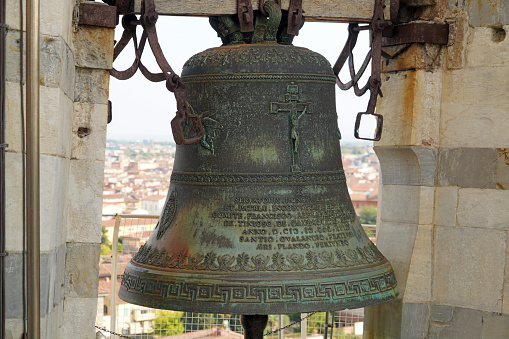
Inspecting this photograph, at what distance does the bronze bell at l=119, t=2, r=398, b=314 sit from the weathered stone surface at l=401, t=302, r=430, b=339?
2.20 feet

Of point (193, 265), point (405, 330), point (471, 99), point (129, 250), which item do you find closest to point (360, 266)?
point (193, 265)

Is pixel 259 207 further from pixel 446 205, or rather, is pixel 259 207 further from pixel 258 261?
pixel 446 205

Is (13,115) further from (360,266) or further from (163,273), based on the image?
(360,266)

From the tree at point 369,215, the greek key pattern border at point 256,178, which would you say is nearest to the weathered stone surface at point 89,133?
the greek key pattern border at point 256,178

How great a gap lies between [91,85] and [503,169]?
1.88 meters

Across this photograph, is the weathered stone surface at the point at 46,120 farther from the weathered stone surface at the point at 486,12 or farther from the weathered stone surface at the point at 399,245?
the weathered stone surface at the point at 486,12

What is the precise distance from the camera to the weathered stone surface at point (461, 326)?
3559 mm

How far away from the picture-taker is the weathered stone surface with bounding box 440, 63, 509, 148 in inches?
138

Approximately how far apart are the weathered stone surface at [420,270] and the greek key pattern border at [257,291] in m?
0.88

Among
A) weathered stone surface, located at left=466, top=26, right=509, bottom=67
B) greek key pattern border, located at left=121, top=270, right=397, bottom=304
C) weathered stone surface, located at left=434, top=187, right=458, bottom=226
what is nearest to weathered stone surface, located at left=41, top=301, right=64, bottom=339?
greek key pattern border, located at left=121, top=270, right=397, bottom=304

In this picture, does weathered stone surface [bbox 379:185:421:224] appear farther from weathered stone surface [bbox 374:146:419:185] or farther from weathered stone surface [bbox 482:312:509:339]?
weathered stone surface [bbox 482:312:509:339]

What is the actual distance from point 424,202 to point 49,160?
5.97ft

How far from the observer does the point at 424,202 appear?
3654 mm

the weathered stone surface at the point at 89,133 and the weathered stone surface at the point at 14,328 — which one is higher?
the weathered stone surface at the point at 89,133
